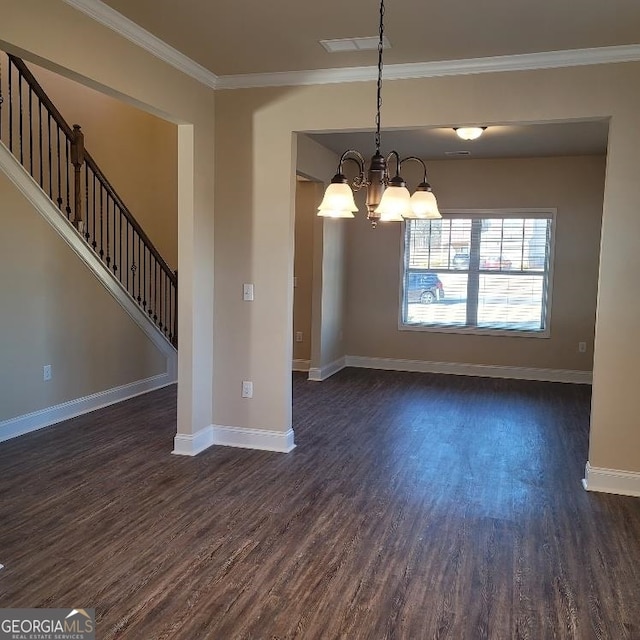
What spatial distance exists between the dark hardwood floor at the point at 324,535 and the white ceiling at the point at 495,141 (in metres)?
2.78

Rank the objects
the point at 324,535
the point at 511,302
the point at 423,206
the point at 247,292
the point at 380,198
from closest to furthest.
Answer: the point at 380,198 < the point at 423,206 < the point at 324,535 < the point at 247,292 < the point at 511,302

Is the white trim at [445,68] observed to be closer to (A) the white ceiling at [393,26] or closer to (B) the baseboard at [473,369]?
(A) the white ceiling at [393,26]

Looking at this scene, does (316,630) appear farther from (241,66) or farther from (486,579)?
(241,66)

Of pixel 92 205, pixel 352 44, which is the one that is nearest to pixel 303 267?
pixel 92 205

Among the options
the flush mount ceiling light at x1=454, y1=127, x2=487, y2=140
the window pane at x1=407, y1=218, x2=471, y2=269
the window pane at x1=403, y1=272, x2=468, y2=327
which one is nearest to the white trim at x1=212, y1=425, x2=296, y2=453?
the flush mount ceiling light at x1=454, y1=127, x2=487, y2=140

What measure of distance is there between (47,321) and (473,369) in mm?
Answer: 5017

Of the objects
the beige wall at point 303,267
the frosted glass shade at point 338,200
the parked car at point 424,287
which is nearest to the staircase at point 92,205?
the beige wall at point 303,267

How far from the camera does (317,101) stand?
4.27 m

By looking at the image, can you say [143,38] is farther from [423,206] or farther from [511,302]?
[511,302]

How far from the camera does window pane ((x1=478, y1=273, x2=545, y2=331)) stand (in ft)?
24.8

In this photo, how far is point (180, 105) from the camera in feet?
13.3

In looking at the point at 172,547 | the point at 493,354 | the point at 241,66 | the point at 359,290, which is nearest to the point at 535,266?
the point at 493,354

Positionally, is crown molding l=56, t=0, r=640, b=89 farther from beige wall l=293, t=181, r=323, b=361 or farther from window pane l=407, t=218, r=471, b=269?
window pane l=407, t=218, r=471, b=269

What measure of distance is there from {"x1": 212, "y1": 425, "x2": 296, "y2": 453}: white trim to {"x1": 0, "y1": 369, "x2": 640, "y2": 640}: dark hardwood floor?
9cm
